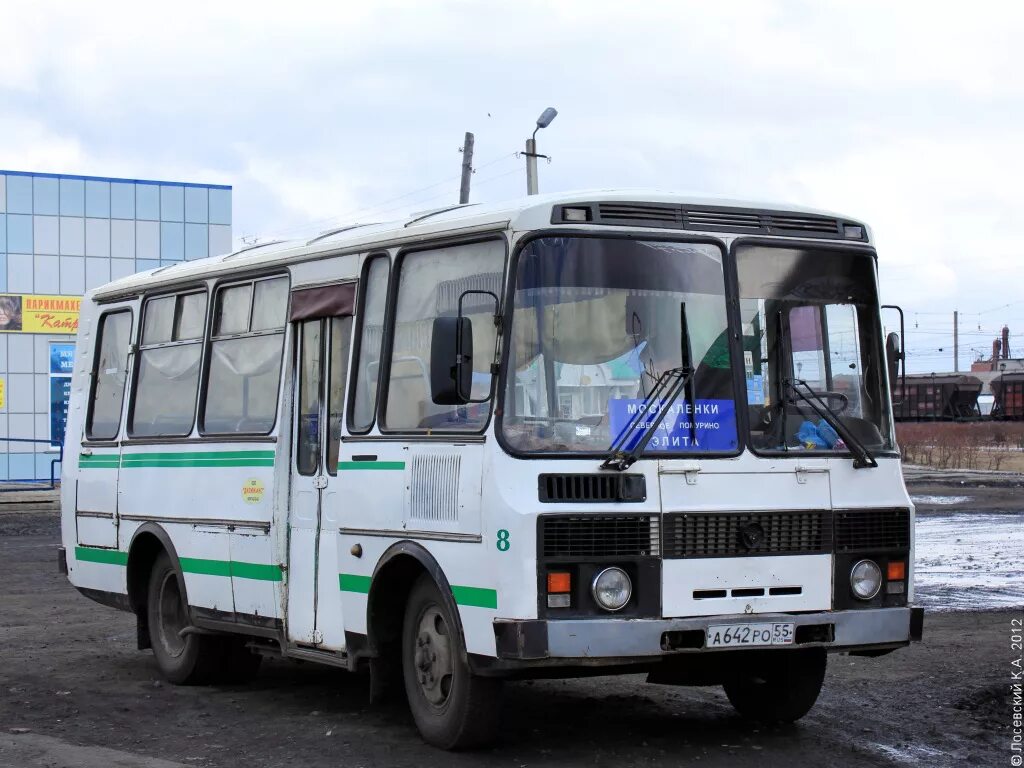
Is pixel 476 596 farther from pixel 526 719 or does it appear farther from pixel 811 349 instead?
pixel 811 349

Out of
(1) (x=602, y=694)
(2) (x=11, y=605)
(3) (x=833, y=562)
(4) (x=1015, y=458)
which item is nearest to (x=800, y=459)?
(3) (x=833, y=562)

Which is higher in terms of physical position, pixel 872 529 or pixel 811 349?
pixel 811 349

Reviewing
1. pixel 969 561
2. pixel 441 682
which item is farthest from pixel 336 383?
pixel 969 561

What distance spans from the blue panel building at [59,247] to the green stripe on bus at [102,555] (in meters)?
32.3

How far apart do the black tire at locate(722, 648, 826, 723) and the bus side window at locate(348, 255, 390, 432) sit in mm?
2490

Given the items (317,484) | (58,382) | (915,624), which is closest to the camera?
(915,624)

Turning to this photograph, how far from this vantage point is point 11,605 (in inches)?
624

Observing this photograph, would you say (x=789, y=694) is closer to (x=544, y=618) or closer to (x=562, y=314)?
(x=544, y=618)

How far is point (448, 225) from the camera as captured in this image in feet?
28.8

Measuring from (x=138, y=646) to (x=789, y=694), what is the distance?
5097mm

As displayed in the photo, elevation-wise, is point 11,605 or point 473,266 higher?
point 473,266

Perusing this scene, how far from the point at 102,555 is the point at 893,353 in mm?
6196

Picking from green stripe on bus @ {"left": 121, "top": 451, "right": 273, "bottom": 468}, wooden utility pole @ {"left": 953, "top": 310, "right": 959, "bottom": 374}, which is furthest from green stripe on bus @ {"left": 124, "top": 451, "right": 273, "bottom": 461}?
wooden utility pole @ {"left": 953, "top": 310, "right": 959, "bottom": 374}

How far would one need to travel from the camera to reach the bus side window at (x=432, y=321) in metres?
8.27
